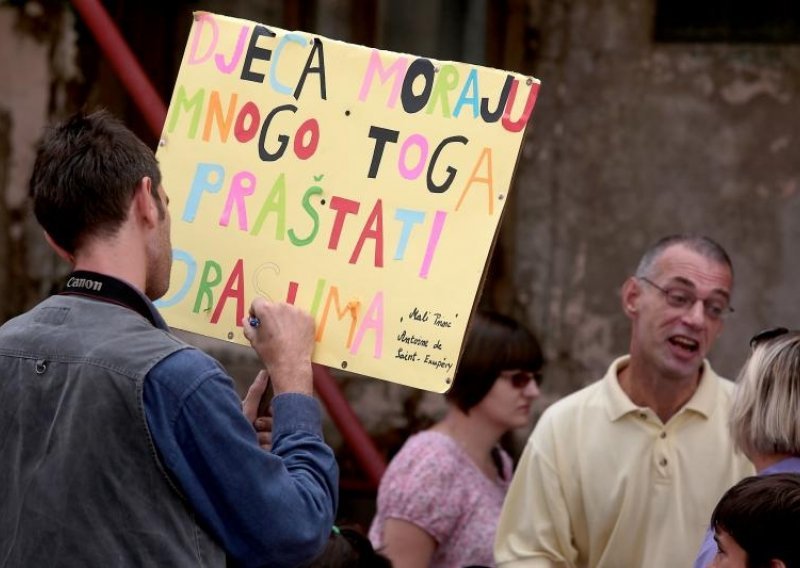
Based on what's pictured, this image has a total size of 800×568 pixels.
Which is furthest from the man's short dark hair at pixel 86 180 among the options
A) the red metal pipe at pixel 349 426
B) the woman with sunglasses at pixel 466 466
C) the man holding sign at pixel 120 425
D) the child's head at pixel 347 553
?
the red metal pipe at pixel 349 426

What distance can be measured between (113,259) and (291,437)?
1.54ft

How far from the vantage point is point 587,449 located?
4.82 metres

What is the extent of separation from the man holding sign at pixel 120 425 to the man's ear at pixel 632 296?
2201mm

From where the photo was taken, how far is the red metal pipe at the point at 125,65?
581 cm

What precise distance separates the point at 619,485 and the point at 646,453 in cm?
13

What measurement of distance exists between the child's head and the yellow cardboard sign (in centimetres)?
65

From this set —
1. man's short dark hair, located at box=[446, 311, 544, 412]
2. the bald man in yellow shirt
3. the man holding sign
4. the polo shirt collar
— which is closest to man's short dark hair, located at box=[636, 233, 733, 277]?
the bald man in yellow shirt

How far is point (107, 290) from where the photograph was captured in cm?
296

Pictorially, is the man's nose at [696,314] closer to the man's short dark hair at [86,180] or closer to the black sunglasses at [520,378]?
the black sunglasses at [520,378]

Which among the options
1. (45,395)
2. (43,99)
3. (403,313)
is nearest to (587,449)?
(403,313)

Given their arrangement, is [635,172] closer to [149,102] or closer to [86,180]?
[149,102]

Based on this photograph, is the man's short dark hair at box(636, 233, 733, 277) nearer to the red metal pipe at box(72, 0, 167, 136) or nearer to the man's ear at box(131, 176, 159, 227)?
the red metal pipe at box(72, 0, 167, 136)

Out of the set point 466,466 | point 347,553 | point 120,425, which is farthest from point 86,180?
point 466,466

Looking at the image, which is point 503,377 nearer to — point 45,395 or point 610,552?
point 610,552
